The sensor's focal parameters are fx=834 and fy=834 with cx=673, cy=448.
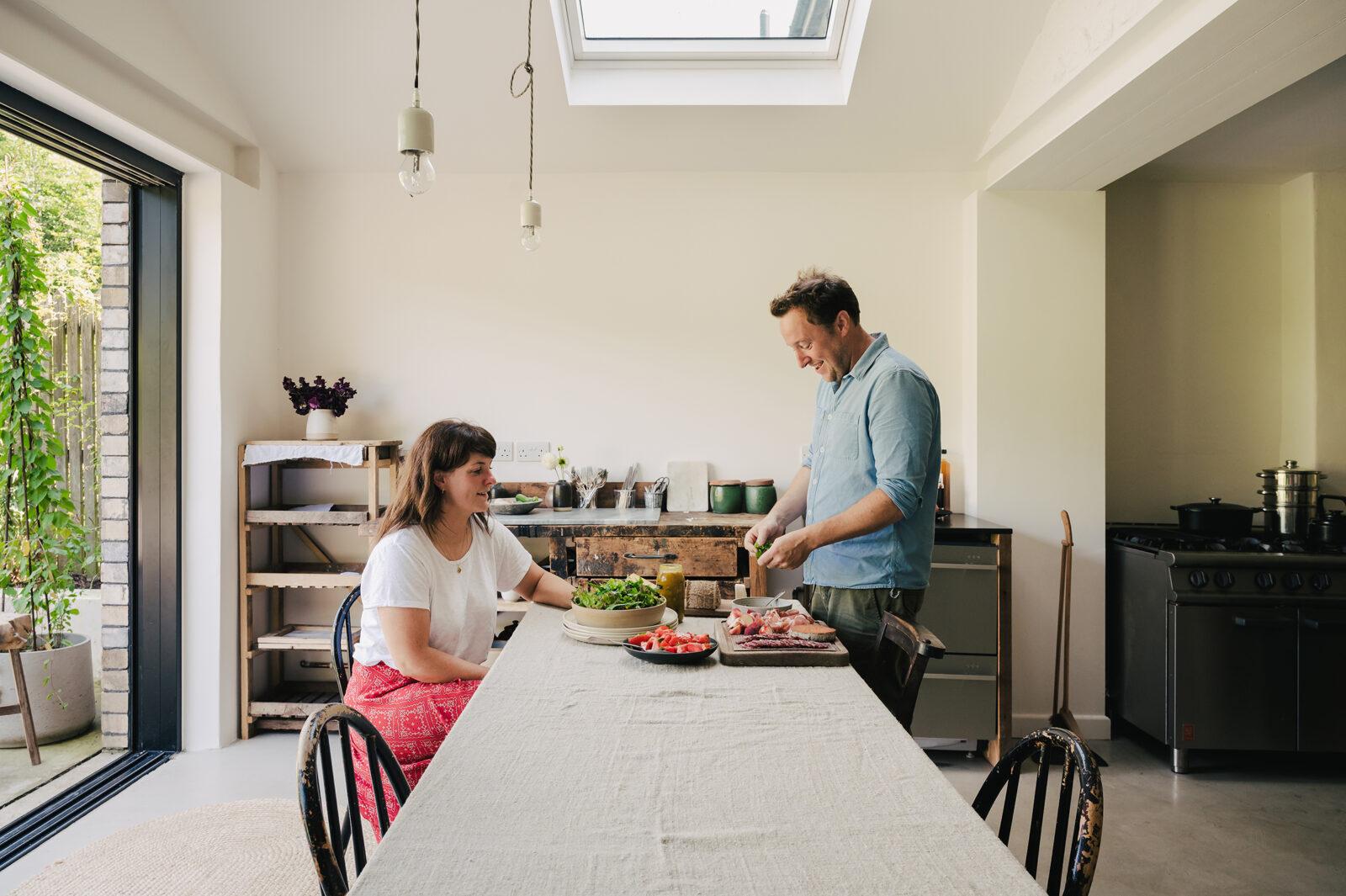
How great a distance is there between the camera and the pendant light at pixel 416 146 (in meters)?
1.72

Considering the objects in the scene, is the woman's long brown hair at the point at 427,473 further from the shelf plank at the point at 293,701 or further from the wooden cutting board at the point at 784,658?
the shelf plank at the point at 293,701

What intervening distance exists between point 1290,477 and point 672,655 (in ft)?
11.0

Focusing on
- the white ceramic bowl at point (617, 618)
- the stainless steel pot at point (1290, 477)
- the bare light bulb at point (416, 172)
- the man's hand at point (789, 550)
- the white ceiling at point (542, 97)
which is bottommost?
the white ceramic bowl at point (617, 618)

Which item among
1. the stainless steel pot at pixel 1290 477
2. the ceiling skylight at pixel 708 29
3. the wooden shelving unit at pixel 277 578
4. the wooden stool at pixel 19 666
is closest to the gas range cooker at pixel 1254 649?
the stainless steel pot at pixel 1290 477

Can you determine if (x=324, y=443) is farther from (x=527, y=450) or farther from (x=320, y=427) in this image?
(x=527, y=450)

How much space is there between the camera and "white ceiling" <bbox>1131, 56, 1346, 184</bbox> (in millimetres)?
3289


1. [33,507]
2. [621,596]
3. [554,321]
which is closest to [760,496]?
[554,321]

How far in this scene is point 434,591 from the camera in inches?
81.0

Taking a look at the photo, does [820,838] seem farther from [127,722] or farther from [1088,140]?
[127,722]

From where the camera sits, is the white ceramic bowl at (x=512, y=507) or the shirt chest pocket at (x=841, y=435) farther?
the white ceramic bowl at (x=512, y=507)

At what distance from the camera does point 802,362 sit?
2506 millimetres

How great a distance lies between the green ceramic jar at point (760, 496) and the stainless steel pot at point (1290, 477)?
84.9 inches

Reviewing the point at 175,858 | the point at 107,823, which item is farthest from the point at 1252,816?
the point at 107,823

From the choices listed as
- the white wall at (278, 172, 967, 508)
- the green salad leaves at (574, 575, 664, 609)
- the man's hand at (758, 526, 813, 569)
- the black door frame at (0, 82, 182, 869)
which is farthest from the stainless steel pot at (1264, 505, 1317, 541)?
the black door frame at (0, 82, 182, 869)
